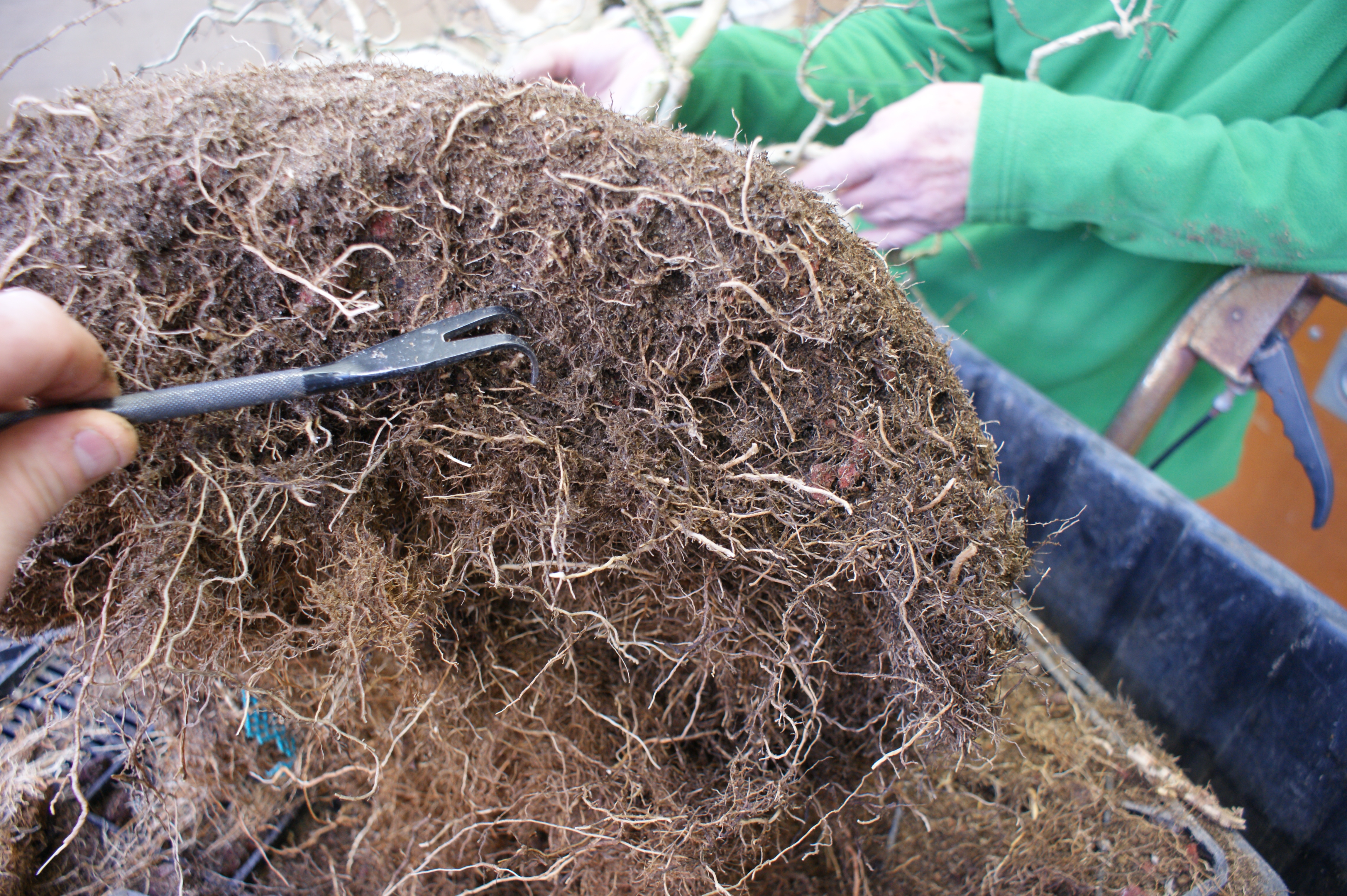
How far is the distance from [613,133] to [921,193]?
0.64 m

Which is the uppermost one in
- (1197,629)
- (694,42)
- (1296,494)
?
(694,42)

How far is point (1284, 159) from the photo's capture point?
2.74 ft

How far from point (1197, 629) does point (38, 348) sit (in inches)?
51.1

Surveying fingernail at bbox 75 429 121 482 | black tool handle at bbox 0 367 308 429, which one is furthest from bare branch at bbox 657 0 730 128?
fingernail at bbox 75 429 121 482

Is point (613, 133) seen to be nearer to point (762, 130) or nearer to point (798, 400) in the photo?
point (798, 400)

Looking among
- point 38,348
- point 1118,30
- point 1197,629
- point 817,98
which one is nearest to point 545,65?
point 817,98

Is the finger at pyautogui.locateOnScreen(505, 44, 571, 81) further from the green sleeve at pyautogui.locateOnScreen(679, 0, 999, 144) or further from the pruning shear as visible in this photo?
the pruning shear

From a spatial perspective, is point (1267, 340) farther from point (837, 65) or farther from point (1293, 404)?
point (837, 65)

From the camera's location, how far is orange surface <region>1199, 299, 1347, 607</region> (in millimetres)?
1760

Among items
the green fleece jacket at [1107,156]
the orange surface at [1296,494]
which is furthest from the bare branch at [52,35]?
the orange surface at [1296,494]

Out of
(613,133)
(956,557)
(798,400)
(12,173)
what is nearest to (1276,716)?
(956,557)

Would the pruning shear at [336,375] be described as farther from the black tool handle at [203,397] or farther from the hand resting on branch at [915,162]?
the hand resting on branch at [915,162]

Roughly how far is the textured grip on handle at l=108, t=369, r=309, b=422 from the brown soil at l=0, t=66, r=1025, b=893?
0.17 feet

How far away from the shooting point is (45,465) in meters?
0.44
